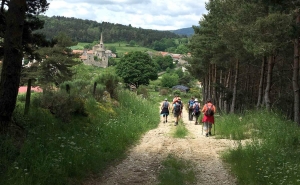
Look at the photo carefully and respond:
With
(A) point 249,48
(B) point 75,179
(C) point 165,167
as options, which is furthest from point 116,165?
(A) point 249,48

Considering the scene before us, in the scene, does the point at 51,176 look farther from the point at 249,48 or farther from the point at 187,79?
the point at 187,79

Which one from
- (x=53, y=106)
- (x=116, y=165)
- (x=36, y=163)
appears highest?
(x=53, y=106)

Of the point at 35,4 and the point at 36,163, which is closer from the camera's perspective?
the point at 36,163

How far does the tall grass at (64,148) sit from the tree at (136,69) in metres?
60.5

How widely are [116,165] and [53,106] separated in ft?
11.6

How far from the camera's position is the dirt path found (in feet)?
25.6

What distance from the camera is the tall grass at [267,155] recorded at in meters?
7.02

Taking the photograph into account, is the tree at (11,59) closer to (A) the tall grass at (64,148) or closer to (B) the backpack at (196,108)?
(A) the tall grass at (64,148)

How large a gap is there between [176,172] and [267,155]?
2.44 m

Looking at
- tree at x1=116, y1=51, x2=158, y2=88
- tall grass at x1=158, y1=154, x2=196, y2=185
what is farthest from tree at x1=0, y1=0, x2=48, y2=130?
tree at x1=116, y1=51, x2=158, y2=88

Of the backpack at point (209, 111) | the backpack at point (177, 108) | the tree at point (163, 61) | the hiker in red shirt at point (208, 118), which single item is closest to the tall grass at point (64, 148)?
the hiker in red shirt at point (208, 118)

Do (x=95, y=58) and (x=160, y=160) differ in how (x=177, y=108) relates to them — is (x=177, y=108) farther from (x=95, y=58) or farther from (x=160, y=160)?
(x=95, y=58)

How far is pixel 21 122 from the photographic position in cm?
884

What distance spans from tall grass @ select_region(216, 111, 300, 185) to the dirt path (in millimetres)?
433
